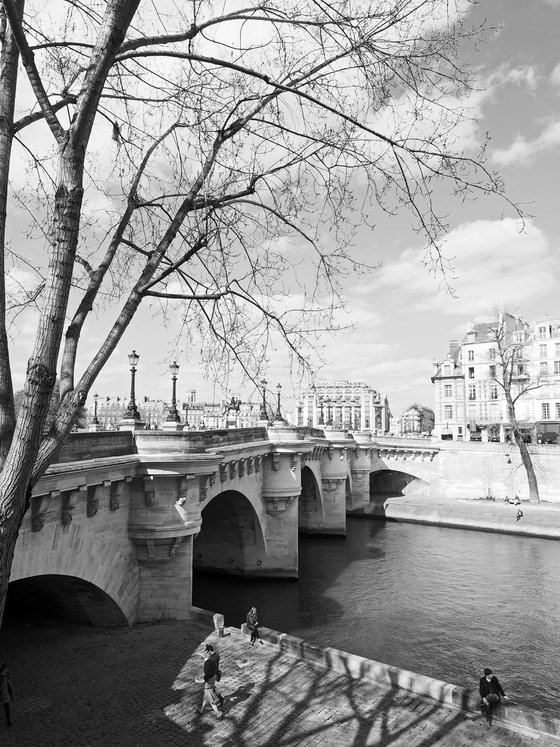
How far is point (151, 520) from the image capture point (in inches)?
682

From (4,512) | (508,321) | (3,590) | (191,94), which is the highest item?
(508,321)

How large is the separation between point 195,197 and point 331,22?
7.95 ft

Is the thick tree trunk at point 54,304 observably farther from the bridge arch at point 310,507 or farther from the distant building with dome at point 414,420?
the distant building with dome at point 414,420

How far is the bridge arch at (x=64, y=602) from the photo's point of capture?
53.4 feet

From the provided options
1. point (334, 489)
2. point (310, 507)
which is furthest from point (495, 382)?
point (310, 507)

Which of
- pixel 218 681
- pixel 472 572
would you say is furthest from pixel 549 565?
pixel 218 681

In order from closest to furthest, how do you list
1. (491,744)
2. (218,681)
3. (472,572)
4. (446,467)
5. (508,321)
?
(491,744), (218,681), (472,572), (446,467), (508,321)

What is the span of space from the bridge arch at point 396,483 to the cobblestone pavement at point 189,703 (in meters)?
44.4

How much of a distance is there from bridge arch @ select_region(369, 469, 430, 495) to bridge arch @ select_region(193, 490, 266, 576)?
104 ft

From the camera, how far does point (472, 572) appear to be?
31297mm

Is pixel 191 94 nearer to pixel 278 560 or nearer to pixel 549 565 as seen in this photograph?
pixel 278 560

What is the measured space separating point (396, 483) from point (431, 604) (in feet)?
116

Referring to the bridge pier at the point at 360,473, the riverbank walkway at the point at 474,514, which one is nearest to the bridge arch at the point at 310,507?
the riverbank walkway at the point at 474,514

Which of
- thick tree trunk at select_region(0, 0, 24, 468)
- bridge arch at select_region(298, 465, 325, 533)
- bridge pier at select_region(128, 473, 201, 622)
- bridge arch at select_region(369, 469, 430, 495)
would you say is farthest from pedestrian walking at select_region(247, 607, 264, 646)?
bridge arch at select_region(369, 469, 430, 495)
